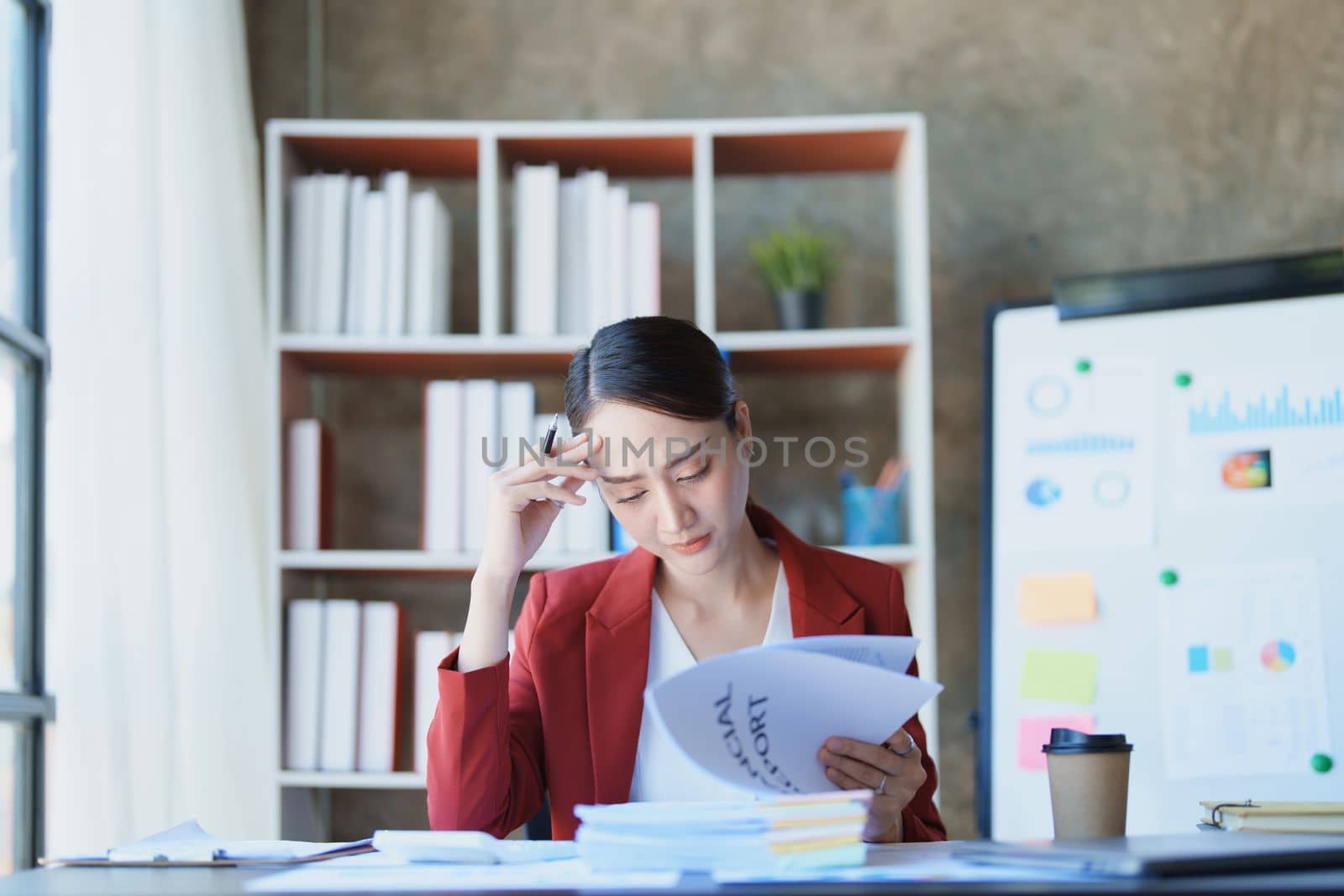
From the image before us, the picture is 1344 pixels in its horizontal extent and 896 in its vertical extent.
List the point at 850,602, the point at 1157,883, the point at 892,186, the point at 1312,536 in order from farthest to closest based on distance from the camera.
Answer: the point at 892,186 < the point at 1312,536 < the point at 850,602 < the point at 1157,883

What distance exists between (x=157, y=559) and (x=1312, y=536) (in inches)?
78.6

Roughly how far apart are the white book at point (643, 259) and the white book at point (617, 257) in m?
0.01

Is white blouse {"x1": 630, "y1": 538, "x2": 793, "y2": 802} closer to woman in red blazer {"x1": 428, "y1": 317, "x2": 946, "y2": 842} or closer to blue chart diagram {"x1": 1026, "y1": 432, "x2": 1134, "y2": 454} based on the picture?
woman in red blazer {"x1": 428, "y1": 317, "x2": 946, "y2": 842}

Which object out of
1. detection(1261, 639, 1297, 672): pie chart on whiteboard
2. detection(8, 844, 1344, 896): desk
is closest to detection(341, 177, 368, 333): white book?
detection(8, 844, 1344, 896): desk

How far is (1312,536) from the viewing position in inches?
92.1

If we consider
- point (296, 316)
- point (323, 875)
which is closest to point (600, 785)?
point (323, 875)

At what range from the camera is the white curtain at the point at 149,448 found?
77.9 inches

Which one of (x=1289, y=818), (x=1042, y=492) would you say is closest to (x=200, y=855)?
(x=1289, y=818)

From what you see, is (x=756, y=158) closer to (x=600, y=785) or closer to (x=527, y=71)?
(x=527, y=71)

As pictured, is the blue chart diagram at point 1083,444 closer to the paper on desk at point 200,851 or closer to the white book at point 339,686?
the white book at point 339,686

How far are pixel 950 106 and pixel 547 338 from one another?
114 cm

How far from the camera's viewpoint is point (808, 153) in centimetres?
274

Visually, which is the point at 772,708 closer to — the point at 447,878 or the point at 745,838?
the point at 745,838

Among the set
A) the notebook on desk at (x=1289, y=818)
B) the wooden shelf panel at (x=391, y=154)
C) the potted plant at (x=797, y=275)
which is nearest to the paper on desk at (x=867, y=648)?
the notebook on desk at (x=1289, y=818)
